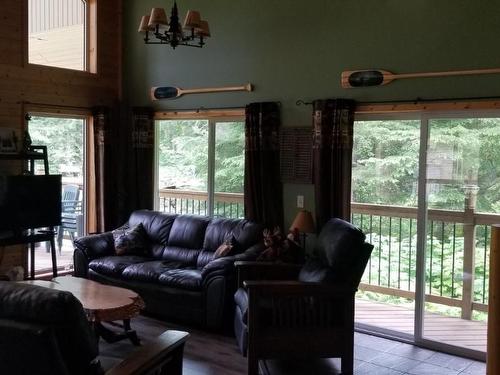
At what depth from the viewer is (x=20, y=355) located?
211cm

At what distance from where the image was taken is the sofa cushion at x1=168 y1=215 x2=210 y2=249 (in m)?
5.82

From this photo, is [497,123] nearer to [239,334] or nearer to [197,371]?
[239,334]

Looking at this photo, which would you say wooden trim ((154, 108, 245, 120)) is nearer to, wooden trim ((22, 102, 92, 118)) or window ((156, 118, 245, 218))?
window ((156, 118, 245, 218))

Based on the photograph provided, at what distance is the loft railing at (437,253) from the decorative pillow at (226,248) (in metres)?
1.21

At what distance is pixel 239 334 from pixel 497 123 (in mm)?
2678

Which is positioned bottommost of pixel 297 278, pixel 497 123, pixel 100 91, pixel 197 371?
Result: pixel 197 371

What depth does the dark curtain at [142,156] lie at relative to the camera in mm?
6801

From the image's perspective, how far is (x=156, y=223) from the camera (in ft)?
20.4

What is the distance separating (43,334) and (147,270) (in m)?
3.39

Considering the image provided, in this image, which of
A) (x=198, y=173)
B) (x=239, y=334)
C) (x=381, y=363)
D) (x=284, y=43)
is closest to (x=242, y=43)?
(x=284, y=43)

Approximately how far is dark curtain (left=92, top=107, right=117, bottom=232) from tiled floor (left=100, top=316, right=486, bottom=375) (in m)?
2.39

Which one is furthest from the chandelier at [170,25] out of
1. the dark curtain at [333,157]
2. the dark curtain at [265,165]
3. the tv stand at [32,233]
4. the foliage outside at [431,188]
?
the tv stand at [32,233]

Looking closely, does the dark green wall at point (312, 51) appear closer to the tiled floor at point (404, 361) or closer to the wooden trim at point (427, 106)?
the wooden trim at point (427, 106)

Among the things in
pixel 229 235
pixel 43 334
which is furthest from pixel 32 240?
pixel 43 334
